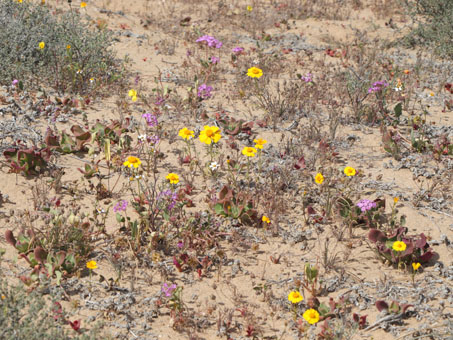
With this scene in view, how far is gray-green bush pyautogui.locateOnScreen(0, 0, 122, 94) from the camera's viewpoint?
7574 millimetres

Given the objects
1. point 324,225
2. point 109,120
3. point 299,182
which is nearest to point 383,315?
point 324,225

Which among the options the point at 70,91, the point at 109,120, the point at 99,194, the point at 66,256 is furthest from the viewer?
the point at 70,91

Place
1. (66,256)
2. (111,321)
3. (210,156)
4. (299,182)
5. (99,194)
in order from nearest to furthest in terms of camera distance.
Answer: (111,321) < (66,256) < (99,194) < (299,182) < (210,156)

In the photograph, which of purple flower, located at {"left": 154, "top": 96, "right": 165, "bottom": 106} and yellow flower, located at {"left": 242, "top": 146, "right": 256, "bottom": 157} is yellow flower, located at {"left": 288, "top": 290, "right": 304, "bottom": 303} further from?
purple flower, located at {"left": 154, "top": 96, "right": 165, "bottom": 106}

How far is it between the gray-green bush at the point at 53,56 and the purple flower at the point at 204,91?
132 centimetres

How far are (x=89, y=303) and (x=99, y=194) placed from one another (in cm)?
149

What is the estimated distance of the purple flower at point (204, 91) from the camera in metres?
7.53

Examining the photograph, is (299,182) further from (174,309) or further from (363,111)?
(174,309)

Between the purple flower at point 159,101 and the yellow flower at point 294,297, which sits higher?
the purple flower at point 159,101

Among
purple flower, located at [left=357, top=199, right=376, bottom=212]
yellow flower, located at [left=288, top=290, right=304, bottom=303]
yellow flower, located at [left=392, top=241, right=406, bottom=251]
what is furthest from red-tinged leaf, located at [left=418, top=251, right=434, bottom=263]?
yellow flower, located at [left=288, top=290, right=304, bottom=303]

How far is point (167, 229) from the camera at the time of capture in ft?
16.8

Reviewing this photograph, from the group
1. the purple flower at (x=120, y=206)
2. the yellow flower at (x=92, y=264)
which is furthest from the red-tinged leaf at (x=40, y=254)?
the purple flower at (x=120, y=206)

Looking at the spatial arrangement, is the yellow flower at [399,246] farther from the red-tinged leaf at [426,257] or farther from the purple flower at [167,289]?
the purple flower at [167,289]

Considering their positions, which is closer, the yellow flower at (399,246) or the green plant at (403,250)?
the yellow flower at (399,246)
